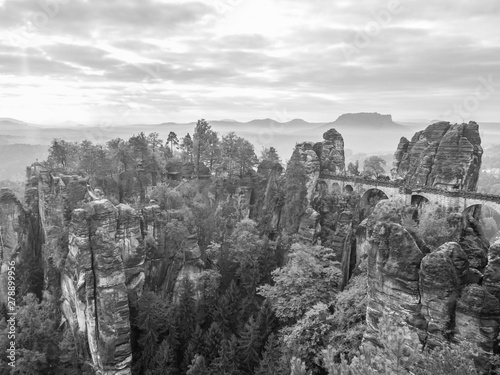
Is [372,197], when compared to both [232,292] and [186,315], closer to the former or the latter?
[232,292]

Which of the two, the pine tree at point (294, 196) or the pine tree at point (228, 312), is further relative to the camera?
the pine tree at point (294, 196)

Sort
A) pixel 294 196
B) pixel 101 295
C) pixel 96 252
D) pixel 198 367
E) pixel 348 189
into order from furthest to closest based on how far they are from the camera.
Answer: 1. pixel 348 189
2. pixel 294 196
3. pixel 96 252
4. pixel 101 295
5. pixel 198 367

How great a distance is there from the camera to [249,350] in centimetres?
2948

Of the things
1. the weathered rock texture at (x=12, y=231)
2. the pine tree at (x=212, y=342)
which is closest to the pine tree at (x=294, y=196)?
the pine tree at (x=212, y=342)

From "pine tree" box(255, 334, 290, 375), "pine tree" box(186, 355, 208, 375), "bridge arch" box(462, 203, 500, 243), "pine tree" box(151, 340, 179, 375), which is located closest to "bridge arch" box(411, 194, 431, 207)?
"bridge arch" box(462, 203, 500, 243)

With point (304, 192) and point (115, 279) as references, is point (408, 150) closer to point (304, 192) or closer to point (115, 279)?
point (304, 192)

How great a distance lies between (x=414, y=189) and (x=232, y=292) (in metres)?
27.1

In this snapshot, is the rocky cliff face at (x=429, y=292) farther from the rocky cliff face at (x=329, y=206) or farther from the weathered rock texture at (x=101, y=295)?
the weathered rock texture at (x=101, y=295)

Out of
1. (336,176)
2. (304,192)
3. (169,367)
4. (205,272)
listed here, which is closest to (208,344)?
(169,367)

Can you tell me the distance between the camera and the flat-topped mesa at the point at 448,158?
4378cm

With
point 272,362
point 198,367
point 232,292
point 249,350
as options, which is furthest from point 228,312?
point 272,362

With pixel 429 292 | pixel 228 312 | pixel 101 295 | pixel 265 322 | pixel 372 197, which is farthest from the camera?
pixel 372 197

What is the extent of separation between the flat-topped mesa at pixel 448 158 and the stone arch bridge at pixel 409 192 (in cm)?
139

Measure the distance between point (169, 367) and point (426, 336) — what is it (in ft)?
66.8
